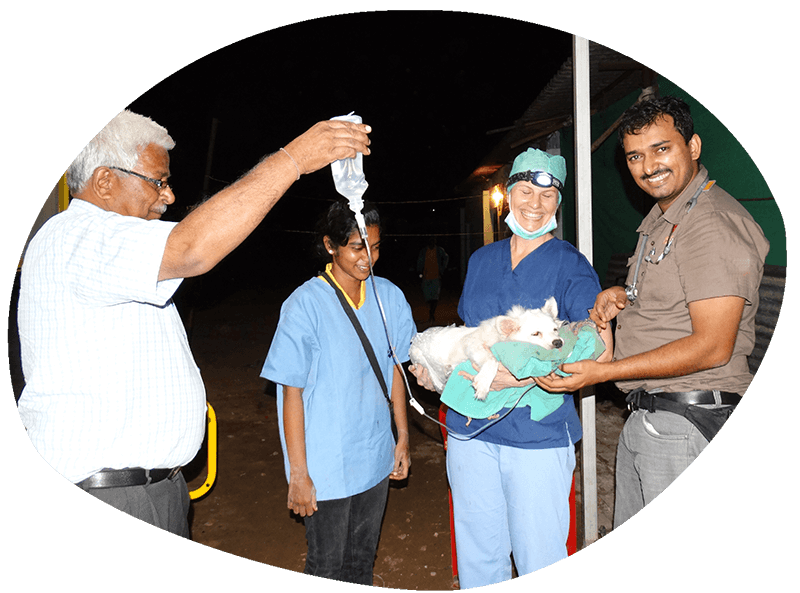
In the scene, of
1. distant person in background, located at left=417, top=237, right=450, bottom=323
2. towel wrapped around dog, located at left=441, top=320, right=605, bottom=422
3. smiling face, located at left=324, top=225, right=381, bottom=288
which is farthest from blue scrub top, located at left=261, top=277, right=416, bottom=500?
distant person in background, located at left=417, top=237, right=450, bottom=323

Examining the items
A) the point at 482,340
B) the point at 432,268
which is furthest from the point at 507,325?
the point at 432,268

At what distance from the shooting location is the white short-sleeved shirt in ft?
5.01

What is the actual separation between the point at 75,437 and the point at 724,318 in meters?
2.67

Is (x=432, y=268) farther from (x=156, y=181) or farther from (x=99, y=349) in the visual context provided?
(x=99, y=349)

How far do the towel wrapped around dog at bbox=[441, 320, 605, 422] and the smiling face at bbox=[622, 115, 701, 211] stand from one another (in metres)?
0.76

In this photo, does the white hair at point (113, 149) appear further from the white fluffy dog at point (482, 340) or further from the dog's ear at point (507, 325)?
the dog's ear at point (507, 325)

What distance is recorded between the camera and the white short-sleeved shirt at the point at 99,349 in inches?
60.1

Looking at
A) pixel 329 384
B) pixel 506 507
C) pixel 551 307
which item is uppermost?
pixel 551 307

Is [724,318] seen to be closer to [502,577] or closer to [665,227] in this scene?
[665,227]

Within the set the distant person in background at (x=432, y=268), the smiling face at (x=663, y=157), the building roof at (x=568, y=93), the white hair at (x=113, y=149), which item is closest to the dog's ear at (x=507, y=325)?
the smiling face at (x=663, y=157)

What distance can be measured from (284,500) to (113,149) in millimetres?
3822

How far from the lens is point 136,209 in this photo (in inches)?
74.4

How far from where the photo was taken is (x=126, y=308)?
5.82ft

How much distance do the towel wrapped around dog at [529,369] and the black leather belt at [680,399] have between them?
0.35 meters
